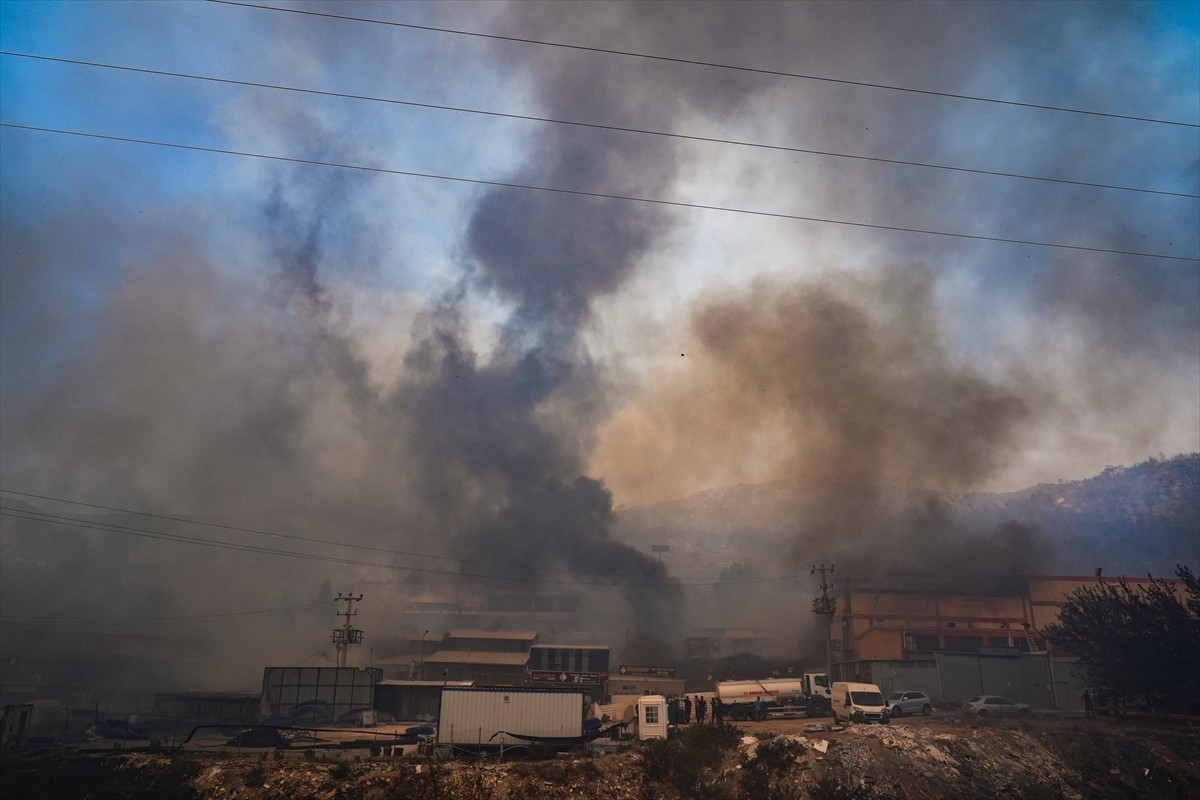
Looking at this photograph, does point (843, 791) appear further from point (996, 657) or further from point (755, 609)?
point (755, 609)

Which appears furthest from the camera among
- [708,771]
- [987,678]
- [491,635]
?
[491,635]

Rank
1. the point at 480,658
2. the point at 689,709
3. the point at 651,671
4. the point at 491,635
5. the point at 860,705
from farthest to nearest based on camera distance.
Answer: the point at 491,635
the point at 480,658
the point at 651,671
the point at 689,709
the point at 860,705

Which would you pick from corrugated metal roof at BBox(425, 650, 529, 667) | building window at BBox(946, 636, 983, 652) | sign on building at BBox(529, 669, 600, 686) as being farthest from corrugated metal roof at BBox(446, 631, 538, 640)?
building window at BBox(946, 636, 983, 652)

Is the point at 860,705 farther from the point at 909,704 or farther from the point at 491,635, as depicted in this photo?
the point at 491,635

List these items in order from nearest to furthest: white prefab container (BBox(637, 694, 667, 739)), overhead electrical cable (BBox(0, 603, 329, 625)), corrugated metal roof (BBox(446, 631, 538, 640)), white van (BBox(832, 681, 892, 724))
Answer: white prefab container (BBox(637, 694, 667, 739)) → white van (BBox(832, 681, 892, 724)) → corrugated metal roof (BBox(446, 631, 538, 640)) → overhead electrical cable (BBox(0, 603, 329, 625))

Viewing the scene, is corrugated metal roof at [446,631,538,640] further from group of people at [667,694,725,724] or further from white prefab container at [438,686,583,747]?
white prefab container at [438,686,583,747]

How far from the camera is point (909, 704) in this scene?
43125 mm

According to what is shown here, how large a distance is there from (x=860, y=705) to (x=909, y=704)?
4.78 m

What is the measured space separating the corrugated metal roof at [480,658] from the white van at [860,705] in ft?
131

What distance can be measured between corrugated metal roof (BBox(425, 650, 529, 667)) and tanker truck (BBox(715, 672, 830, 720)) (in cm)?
3233

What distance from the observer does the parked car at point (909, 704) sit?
42781mm

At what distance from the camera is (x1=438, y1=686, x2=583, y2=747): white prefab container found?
3459 centimetres

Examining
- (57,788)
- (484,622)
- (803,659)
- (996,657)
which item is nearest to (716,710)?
(996,657)

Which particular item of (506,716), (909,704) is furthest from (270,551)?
(909,704)
